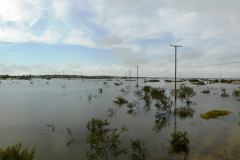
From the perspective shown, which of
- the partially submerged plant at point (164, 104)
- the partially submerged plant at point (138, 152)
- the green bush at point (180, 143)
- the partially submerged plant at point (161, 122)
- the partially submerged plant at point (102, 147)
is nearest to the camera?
the partially submerged plant at point (138, 152)

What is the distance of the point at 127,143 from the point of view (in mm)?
8820

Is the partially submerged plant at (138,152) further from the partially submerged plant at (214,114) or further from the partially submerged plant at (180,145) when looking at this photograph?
the partially submerged plant at (214,114)

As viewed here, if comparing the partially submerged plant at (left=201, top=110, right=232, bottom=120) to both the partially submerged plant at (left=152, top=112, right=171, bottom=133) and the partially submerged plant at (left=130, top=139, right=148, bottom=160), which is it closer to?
the partially submerged plant at (left=152, top=112, right=171, bottom=133)

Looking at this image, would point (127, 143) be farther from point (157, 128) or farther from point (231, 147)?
point (231, 147)

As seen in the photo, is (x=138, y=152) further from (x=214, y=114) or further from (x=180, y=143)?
(x=214, y=114)

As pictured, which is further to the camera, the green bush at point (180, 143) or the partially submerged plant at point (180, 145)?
the green bush at point (180, 143)

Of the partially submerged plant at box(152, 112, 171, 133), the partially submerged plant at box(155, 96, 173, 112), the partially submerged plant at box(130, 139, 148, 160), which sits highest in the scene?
the partially submerged plant at box(155, 96, 173, 112)

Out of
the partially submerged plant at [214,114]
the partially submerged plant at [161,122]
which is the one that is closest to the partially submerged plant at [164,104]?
the partially submerged plant at [161,122]

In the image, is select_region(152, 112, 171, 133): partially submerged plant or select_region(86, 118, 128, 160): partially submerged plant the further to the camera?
select_region(152, 112, 171, 133): partially submerged plant

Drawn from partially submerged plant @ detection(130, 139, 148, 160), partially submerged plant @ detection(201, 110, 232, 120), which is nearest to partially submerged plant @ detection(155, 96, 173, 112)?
partially submerged plant @ detection(201, 110, 232, 120)

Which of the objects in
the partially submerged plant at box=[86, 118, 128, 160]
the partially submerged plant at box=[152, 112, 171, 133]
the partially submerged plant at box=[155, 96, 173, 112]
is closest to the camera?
the partially submerged plant at box=[86, 118, 128, 160]

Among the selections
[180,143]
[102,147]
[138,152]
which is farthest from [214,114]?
[102,147]

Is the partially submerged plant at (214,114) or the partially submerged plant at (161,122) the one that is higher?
the partially submerged plant at (214,114)

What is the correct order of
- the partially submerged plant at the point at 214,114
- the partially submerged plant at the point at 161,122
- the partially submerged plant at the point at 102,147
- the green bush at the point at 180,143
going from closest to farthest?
the partially submerged plant at the point at 102,147, the green bush at the point at 180,143, the partially submerged plant at the point at 161,122, the partially submerged plant at the point at 214,114
